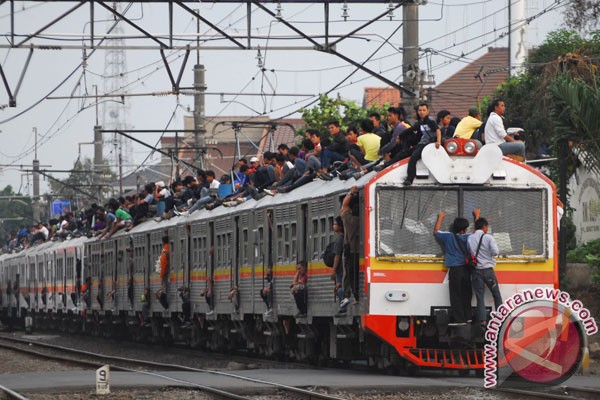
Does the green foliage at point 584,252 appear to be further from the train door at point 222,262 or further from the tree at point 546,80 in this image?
the train door at point 222,262

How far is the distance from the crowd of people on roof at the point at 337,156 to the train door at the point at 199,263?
21.9 inches

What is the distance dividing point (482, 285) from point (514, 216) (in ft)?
3.52

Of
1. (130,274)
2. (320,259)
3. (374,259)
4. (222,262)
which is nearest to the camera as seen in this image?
(374,259)

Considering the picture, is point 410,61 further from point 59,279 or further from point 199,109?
point 59,279

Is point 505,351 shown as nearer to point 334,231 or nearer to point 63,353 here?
point 334,231

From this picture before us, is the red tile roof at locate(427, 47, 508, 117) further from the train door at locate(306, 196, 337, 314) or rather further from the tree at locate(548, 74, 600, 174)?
the train door at locate(306, 196, 337, 314)

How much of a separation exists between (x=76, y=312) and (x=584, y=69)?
19431mm

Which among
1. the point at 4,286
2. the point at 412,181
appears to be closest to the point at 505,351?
the point at 412,181

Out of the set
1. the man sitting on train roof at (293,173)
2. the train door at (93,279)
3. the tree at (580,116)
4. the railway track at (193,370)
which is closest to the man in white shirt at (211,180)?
the railway track at (193,370)

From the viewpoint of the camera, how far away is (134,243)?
117 feet

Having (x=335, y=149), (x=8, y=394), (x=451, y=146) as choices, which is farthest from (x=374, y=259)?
(x=8, y=394)

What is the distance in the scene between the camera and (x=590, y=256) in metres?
27.9

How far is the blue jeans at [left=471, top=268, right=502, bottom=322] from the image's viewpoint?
1830 cm

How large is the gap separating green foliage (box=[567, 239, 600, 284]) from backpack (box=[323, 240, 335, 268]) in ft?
26.9
